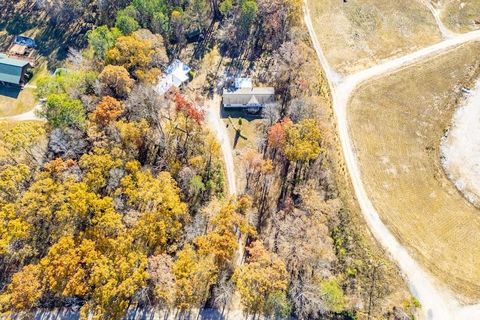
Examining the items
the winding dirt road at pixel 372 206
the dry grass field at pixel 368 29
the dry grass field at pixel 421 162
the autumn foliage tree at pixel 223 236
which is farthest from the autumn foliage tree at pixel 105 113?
the dry grass field at pixel 368 29

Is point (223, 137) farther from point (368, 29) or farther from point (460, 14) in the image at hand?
point (460, 14)

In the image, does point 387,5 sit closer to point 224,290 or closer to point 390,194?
point 390,194

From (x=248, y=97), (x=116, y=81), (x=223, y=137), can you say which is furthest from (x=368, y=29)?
(x=116, y=81)

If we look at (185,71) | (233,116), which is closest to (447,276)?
(233,116)

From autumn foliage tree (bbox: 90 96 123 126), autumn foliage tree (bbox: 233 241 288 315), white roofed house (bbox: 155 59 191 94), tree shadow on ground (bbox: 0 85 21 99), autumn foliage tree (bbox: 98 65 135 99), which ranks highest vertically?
autumn foliage tree (bbox: 98 65 135 99)

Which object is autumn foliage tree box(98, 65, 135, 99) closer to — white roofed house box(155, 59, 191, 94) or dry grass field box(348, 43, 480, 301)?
white roofed house box(155, 59, 191, 94)

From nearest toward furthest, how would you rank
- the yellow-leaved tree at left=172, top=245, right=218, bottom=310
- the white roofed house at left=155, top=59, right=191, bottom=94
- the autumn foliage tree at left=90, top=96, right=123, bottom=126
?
the yellow-leaved tree at left=172, top=245, right=218, bottom=310 < the autumn foliage tree at left=90, top=96, right=123, bottom=126 < the white roofed house at left=155, top=59, right=191, bottom=94

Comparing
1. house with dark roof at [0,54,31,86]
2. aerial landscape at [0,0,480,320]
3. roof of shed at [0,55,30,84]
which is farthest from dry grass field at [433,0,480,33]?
roof of shed at [0,55,30,84]
